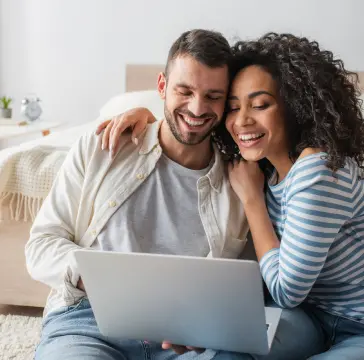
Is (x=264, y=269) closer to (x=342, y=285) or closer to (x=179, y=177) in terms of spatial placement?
(x=342, y=285)

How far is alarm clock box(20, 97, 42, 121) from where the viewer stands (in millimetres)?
3545

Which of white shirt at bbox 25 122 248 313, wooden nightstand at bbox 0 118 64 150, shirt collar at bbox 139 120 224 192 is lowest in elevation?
wooden nightstand at bbox 0 118 64 150

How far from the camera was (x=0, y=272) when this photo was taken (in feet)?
6.96

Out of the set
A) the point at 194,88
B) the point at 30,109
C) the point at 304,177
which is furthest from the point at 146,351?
the point at 30,109

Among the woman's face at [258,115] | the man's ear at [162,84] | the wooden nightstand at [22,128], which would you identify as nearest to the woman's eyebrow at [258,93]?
the woman's face at [258,115]

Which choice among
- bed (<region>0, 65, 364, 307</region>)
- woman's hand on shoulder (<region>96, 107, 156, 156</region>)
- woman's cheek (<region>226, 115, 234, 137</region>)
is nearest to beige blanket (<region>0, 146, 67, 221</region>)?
bed (<region>0, 65, 364, 307</region>)

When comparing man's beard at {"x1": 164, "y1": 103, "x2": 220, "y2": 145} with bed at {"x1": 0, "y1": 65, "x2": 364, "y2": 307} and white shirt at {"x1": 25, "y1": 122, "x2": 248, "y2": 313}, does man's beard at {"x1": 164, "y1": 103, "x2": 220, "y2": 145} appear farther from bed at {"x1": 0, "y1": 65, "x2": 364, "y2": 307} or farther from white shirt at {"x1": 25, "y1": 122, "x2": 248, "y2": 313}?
bed at {"x1": 0, "y1": 65, "x2": 364, "y2": 307}

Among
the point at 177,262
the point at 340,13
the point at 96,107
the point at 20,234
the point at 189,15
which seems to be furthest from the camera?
the point at 96,107

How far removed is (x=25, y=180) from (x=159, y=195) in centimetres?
71

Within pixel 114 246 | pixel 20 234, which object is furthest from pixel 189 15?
pixel 114 246

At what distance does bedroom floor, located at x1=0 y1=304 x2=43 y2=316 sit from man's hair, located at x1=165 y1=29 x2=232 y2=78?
3.97ft

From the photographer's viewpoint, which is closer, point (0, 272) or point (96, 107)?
point (0, 272)

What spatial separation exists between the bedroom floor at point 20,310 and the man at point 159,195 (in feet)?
2.81

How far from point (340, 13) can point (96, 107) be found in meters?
1.46
